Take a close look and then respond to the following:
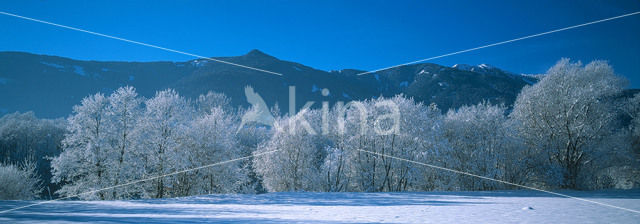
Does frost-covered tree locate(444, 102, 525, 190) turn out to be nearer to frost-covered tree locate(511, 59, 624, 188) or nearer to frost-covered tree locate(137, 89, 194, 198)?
frost-covered tree locate(511, 59, 624, 188)

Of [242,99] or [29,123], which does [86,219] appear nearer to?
[29,123]

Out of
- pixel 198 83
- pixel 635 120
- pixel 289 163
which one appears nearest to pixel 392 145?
pixel 289 163

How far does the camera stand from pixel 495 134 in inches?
1019

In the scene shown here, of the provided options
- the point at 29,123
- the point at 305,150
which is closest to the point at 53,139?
the point at 29,123

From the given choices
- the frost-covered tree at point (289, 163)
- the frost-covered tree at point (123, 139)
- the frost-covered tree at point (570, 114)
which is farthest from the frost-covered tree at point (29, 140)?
the frost-covered tree at point (570, 114)

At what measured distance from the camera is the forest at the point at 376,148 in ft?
68.1

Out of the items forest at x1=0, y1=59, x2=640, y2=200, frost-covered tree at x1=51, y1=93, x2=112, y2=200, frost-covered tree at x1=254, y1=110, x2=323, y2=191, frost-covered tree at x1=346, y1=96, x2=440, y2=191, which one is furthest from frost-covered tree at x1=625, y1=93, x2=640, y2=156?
frost-covered tree at x1=51, y1=93, x2=112, y2=200

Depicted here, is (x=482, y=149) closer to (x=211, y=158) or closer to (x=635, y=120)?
(x=635, y=120)

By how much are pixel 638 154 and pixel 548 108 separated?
29.8 ft

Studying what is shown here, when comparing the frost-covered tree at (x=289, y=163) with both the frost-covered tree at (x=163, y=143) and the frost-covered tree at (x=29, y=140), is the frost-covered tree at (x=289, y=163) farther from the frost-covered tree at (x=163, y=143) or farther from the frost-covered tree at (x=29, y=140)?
the frost-covered tree at (x=29, y=140)

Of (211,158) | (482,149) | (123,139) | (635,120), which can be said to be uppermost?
(635,120)

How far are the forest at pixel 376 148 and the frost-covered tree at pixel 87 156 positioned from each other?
0.08m

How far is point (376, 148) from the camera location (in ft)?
89.9

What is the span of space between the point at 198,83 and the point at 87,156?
11680cm
